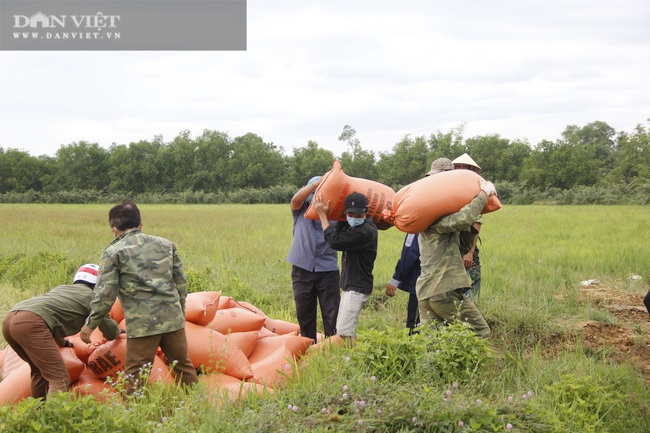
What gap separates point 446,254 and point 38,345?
2684 millimetres

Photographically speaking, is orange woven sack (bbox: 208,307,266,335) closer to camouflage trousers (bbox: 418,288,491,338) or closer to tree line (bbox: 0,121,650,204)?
camouflage trousers (bbox: 418,288,491,338)

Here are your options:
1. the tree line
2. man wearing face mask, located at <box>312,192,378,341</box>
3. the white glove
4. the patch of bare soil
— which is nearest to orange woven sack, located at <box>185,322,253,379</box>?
man wearing face mask, located at <box>312,192,378,341</box>

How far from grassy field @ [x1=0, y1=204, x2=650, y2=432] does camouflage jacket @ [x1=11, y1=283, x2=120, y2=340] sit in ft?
2.08

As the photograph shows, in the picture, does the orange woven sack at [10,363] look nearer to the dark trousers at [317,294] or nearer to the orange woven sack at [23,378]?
the orange woven sack at [23,378]

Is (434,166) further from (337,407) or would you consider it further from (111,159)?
(111,159)

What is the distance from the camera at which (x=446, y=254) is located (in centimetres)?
396

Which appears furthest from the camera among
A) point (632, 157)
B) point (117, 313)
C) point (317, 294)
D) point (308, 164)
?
point (308, 164)

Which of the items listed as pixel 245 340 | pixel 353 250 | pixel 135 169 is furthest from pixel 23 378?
pixel 135 169

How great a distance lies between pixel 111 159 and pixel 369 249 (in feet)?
169

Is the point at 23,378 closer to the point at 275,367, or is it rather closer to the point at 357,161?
the point at 275,367

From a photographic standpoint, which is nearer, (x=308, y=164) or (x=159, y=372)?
(x=159, y=372)

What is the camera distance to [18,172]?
4953 cm

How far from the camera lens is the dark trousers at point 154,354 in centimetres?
353

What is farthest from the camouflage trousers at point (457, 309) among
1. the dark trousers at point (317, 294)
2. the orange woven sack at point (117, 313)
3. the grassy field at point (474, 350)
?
the orange woven sack at point (117, 313)
